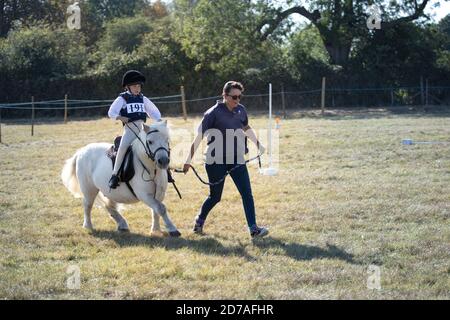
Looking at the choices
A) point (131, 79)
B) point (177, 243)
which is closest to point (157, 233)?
point (177, 243)

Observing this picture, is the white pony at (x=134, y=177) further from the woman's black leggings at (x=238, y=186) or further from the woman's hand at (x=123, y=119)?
the woman's black leggings at (x=238, y=186)

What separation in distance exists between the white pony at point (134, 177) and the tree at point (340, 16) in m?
28.7

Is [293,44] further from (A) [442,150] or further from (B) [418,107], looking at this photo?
(A) [442,150]

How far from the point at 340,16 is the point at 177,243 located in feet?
101

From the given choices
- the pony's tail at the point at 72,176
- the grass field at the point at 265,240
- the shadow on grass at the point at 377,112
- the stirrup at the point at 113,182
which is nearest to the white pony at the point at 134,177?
the pony's tail at the point at 72,176

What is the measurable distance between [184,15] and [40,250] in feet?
123

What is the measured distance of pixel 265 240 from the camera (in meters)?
6.73

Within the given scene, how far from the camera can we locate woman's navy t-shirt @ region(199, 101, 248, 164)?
695 cm

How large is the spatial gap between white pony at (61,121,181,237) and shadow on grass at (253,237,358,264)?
1176 mm

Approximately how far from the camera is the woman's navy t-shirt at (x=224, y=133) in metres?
6.95

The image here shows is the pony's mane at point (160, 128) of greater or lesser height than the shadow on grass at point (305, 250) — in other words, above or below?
above

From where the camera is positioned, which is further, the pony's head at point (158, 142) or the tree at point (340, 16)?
the tree at point (340, 16)

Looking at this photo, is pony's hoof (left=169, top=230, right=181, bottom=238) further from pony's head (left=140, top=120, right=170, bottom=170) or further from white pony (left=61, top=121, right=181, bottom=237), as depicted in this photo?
pony's head (left=140, top=120, right=170, bottom=170)

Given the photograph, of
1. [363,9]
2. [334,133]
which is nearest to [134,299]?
[334,133]
